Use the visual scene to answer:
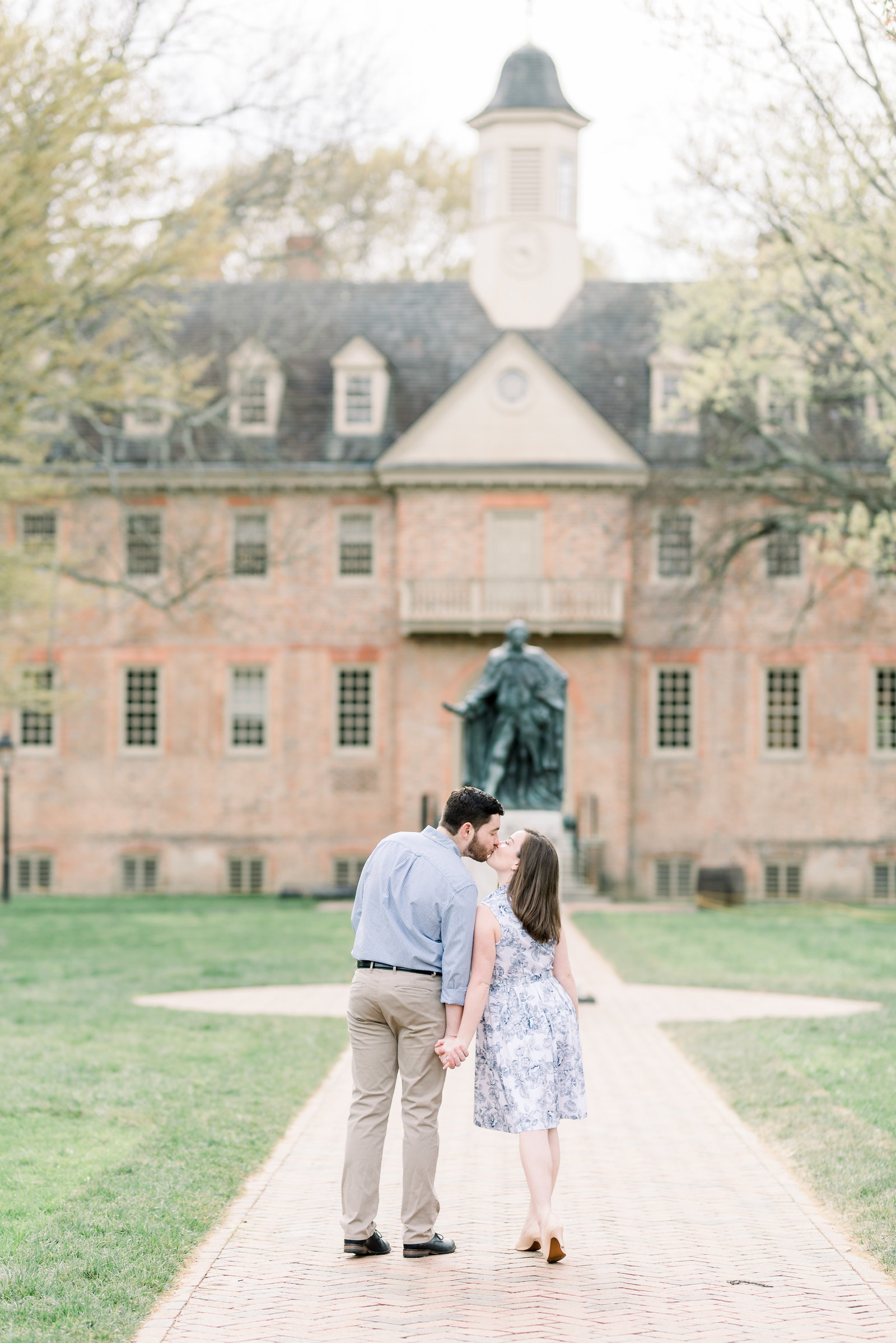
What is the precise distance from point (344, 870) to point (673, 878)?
6771 mm

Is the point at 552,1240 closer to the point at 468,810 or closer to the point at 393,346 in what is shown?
the point at 468,810

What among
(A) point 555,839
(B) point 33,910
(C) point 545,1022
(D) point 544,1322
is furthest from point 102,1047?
(B) point 33,910

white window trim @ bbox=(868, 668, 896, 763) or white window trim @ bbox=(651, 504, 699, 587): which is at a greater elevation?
white window trim @ bbox=(651, 504, 699, 587)

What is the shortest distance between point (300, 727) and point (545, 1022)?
90.6 ft

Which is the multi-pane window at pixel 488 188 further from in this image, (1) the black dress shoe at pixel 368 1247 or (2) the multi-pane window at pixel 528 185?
(1) the black dress shoe at pixel 368 1247

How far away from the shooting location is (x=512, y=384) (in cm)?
3350

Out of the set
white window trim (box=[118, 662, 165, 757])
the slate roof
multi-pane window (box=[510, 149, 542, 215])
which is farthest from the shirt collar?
multi-pane window (box=[510, 149, 542, 215])

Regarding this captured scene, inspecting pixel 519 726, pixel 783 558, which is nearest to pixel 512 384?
Answer: pixel 783 558

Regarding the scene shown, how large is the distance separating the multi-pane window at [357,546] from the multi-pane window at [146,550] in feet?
12.4

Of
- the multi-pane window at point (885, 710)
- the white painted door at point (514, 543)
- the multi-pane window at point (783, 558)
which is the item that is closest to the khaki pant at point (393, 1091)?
the white painted door at point (514, 543)

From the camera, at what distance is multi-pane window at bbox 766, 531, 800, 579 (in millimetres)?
34125

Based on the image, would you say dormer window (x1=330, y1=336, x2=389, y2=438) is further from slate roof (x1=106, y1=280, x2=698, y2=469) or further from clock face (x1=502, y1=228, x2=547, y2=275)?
clock face (x1=502, y1=228, x2=547, y2=275)

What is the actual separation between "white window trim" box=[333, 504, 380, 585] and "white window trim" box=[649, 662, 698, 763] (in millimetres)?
6159

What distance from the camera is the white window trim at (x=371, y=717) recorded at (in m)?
34.1
